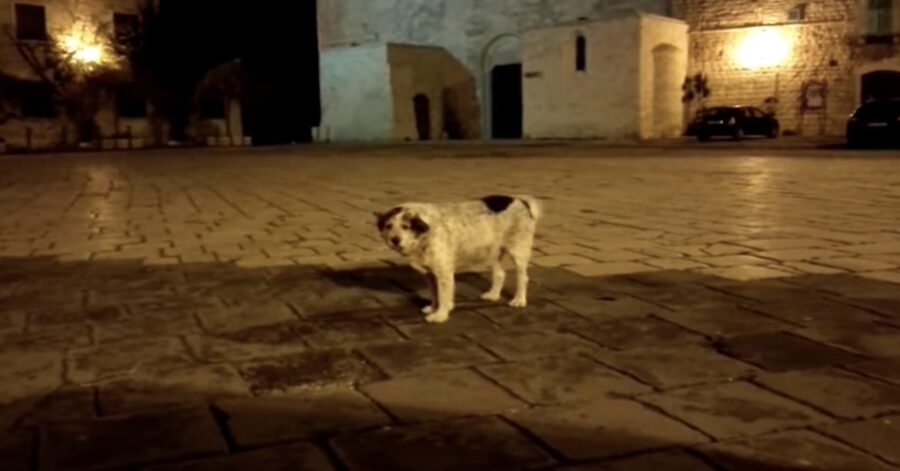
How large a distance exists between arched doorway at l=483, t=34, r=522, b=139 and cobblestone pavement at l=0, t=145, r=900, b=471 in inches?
1110

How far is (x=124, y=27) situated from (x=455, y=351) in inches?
1351

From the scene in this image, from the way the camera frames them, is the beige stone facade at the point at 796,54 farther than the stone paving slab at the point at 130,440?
Yes

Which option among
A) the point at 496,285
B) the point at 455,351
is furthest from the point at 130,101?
the point at 455,351

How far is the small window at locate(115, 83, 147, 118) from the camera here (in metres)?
34.0

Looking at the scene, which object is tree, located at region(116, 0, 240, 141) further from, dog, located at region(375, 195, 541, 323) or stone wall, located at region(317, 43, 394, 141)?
dog, located at region(375, 195, 541, 323)

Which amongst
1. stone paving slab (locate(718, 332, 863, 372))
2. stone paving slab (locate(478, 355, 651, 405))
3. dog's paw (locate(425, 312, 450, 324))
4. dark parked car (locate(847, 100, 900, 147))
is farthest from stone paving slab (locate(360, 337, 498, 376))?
dark parked car (locate(847, 100, 900, 147))

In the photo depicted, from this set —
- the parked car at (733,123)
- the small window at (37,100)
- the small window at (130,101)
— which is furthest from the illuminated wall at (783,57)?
the small window at (37,100)

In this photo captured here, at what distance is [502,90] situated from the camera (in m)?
35.9

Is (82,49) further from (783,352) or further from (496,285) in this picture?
(783,352)

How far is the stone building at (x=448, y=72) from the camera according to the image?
107ft

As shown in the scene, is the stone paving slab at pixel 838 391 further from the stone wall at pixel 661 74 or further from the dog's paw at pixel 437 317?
the stone wall at pixel 661 74

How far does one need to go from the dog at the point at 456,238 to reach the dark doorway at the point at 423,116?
30.5 meters

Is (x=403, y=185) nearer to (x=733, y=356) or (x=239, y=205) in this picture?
(x=239, y=205)

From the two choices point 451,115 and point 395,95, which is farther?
point 451,115
